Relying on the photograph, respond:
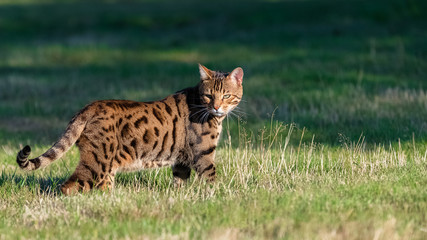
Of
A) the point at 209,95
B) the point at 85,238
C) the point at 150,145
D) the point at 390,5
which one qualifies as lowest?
the point at 85,238

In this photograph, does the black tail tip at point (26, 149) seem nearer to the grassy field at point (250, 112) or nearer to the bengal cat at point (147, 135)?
the bengal cat at point (147, 135)

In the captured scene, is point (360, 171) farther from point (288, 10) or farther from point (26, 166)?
point (288, 10)

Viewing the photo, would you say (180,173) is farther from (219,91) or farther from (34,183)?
(34,183)

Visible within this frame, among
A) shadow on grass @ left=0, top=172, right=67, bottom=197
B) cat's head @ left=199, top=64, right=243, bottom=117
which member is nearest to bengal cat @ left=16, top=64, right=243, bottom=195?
cat's head @ left=199, top=64, right=243, bottom=117

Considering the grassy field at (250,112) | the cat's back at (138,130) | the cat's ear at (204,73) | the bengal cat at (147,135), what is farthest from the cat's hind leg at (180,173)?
the cat's ear at (204,73)

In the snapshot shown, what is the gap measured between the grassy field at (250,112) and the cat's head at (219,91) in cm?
72

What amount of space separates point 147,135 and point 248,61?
1450 centimetres

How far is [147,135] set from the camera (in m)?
7.67

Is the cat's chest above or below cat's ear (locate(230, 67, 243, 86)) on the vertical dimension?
below

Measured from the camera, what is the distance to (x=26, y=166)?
7012mm

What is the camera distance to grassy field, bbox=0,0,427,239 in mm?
6285

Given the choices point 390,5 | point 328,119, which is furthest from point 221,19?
point 328,119

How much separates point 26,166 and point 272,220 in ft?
9.28

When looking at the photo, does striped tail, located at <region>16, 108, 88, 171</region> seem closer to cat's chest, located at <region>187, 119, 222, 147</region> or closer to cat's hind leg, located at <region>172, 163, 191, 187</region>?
cat's chest, located at <region>187, 119, 222, 147</region>
